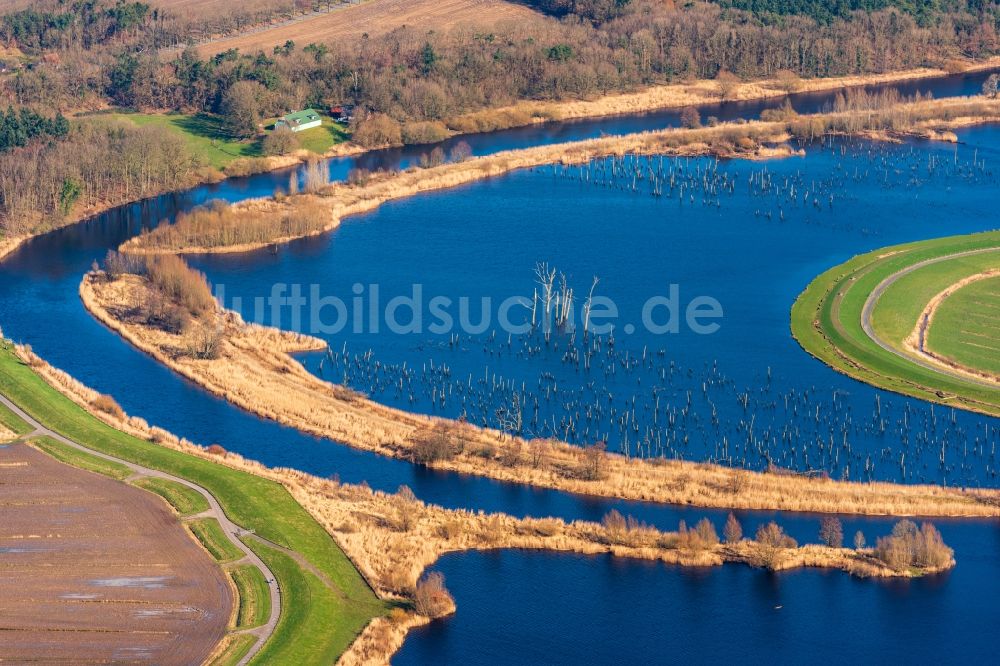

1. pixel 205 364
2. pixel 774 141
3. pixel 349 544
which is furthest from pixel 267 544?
pixel 774 141

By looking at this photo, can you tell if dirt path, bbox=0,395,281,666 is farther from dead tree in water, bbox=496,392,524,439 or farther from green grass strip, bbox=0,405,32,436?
dead tree in water, bbox=496,392,524,439

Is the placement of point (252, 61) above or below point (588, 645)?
above

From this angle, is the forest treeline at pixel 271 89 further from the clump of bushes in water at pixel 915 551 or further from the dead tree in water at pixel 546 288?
the clump of bushes in water at pixel 915 551

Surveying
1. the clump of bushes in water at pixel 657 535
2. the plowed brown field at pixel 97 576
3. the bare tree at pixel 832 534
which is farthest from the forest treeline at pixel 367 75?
the bare tree at pixel 832 534

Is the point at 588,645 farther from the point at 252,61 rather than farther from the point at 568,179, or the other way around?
the point at 252,61

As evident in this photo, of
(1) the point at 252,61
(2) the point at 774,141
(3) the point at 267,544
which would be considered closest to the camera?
(3) the point at 267,544

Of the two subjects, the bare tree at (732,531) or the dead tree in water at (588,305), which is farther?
the dead tree in water at (588,305)
